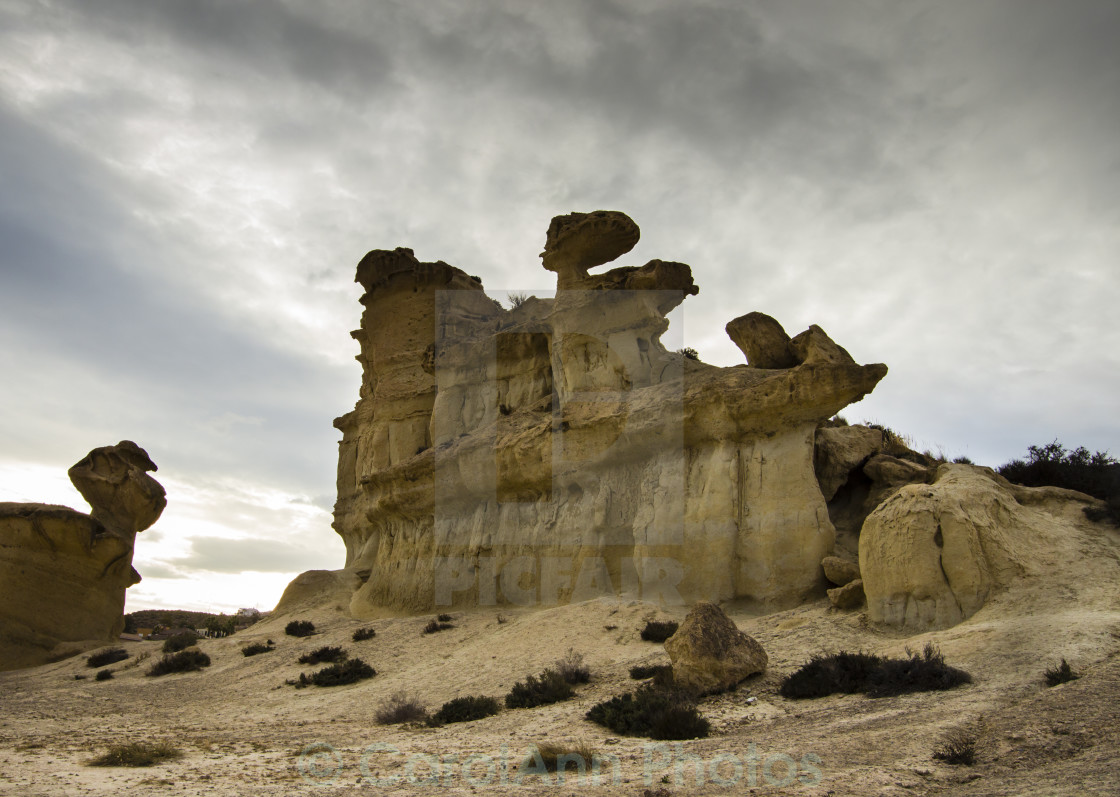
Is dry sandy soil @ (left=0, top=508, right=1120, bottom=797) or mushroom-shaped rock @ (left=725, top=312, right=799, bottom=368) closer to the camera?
dry sandy soil @ (left=0, top=508, right=1120, bottom=797)

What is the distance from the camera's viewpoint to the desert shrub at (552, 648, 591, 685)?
35.7 feet

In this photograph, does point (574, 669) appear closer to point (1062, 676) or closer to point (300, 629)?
point (1062, 676)

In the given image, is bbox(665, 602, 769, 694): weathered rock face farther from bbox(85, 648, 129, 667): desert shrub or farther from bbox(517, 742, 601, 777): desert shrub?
bbox(85, 648, 129, 667): desert shrub

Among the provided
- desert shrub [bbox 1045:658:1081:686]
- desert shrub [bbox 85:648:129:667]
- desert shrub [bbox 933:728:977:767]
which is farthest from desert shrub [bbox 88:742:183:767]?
desert shrub [bbox 85:648:129:667]

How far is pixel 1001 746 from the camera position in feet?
19.5

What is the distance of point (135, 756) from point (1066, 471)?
17.9 metres

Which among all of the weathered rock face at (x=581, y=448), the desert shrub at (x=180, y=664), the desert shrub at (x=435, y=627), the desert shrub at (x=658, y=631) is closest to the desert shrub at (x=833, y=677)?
the desert shrub at (x=658, y=631)

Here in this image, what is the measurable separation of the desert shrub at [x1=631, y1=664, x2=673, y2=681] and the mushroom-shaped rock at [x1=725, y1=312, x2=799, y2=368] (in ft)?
25.5

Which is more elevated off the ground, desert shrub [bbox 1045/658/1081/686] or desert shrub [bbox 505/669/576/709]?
desert shrub [bbox 1045/658/1081/686]

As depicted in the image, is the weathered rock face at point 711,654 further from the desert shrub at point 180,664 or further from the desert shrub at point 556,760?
the desert shrub at point 180,664

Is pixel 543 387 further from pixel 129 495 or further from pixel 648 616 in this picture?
pixel 129 495

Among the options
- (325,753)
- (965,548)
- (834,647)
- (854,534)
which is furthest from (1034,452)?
(325,753)

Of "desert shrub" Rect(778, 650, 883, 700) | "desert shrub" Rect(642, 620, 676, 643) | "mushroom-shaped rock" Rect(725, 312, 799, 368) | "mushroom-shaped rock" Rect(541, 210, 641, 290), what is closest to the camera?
"desert shrub" Rect(778, 650, 883, 700)

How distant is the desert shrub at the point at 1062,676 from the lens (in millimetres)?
7199
